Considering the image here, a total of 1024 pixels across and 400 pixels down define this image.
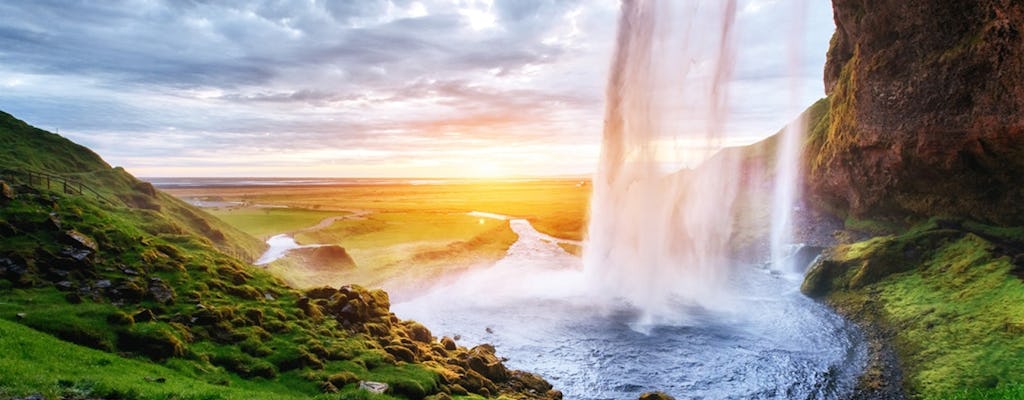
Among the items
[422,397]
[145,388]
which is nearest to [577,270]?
[422,397]

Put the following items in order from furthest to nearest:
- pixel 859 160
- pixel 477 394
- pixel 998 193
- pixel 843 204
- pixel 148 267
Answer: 1. pixel 843 204
2. pixel 859 160
3. pixel 998 193
4. pixel 148 267
5. pixel 477 394

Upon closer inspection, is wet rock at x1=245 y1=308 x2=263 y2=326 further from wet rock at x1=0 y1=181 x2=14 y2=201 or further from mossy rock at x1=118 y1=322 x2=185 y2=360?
wet rock at x1=0 y1=181 x2=14 y2=201

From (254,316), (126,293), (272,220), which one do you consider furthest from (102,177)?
(254,316)

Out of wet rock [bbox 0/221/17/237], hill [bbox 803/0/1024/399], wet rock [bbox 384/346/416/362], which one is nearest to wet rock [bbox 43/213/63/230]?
wet rock [bbox 0/221/17/237]

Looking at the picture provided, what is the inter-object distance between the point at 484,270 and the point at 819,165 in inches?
1989

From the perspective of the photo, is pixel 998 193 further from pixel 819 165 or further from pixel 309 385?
pixel 309 385

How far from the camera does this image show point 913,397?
27188mm

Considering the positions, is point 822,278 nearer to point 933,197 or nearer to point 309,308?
point 933,197

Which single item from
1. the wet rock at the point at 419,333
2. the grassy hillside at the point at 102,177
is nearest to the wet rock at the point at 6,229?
the wet rock at the point at 419,333

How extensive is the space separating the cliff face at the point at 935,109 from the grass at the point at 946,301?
4.58 metres

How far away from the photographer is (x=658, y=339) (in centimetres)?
3725

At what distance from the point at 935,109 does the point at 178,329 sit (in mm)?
61292

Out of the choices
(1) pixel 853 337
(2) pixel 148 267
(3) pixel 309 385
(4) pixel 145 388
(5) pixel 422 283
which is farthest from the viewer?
(5) pixel 422 283

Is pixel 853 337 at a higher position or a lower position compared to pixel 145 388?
lower
